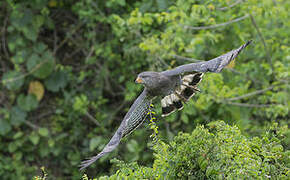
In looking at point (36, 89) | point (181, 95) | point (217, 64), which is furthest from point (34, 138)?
point (217, 64)

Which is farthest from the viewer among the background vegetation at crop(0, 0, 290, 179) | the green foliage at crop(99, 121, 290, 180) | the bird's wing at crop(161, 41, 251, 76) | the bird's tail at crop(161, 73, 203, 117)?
the background vegetation at crop(0, 0, 290, 179)

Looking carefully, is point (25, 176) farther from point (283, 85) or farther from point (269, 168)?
point (269, 168)

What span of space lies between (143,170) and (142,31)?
9.16 ft

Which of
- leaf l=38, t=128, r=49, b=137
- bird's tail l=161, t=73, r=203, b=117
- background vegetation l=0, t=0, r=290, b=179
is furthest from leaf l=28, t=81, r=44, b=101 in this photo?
bird's tail l=161, t=73, r=203, b=117

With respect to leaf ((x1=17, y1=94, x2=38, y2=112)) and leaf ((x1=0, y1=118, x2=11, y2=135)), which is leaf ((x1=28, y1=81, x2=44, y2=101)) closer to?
leaf ((x1=17, y1=94, x2=38, y2=112))

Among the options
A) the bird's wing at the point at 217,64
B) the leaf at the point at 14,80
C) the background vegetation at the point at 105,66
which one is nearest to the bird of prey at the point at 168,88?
the bird's wing at the point at 217,64

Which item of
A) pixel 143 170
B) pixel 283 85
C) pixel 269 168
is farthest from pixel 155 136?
pixel 283 85

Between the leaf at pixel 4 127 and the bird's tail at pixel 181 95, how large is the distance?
2.89 metres

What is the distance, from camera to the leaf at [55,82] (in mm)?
4562

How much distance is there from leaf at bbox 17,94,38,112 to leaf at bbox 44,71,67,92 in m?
0.23

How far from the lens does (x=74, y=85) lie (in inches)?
182

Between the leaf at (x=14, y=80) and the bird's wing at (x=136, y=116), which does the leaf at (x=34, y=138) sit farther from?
the bird's wing at (x=136, y=116)

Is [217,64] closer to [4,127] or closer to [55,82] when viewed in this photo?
[55,82]

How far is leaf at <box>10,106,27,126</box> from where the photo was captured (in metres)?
4.47
